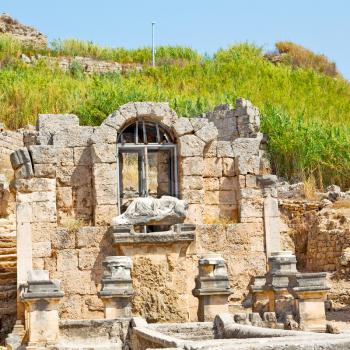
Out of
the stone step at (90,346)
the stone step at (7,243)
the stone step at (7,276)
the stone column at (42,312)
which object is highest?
the stone step at (7,243)

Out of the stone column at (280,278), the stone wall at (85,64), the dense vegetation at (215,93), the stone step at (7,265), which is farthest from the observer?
the stone wall at (85,64)

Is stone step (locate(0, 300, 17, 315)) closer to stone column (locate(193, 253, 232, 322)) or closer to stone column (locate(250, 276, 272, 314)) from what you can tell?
stone column (locate(193, 253, 232, 322))

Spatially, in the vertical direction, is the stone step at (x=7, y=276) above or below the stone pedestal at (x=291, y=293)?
above

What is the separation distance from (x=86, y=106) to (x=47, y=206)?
47.9 ft

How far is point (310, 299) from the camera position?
47.6ft

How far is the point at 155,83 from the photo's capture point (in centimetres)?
3825

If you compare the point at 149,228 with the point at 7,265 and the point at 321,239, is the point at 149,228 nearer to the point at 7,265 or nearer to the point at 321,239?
the point at 7,265

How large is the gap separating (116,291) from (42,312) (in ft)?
4.62

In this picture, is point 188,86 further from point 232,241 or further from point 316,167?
point 232,241

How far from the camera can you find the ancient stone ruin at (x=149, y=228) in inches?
603

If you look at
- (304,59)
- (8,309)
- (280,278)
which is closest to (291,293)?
(280,278)

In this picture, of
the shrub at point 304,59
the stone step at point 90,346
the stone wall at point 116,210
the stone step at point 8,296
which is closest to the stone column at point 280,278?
the stone wall at point 116,210

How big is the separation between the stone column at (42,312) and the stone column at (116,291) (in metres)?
1.08

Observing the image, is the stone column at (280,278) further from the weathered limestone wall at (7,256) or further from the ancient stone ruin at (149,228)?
the weathered limestone wall at (7,256)
